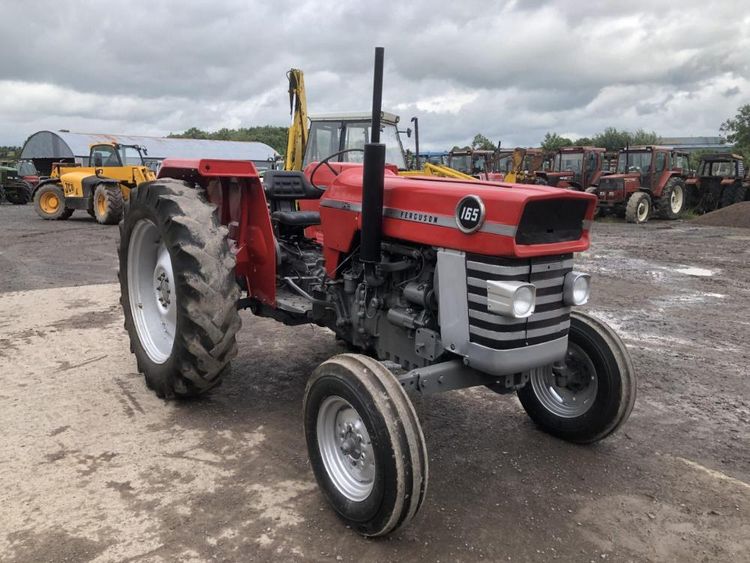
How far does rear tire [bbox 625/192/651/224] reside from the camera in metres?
17.4

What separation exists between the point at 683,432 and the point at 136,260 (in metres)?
3.76

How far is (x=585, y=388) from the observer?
11.4ft

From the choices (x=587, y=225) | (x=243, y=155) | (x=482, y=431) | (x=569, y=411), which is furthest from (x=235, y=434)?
(x=243, y=155)

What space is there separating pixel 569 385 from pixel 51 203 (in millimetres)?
16878

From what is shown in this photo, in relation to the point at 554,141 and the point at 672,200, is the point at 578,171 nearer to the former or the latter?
the point at 672,200

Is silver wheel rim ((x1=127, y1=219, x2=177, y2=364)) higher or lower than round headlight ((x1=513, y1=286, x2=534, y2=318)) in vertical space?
lower

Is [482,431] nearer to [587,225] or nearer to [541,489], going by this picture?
[541,489]

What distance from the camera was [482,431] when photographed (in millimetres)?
3633

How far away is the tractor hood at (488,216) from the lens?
2.59m

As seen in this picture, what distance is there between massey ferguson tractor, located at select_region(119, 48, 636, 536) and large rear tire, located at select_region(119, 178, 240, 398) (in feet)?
0.03

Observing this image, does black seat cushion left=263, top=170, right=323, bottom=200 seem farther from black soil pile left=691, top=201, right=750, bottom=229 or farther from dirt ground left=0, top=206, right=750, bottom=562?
black soil pile left=691, top=201, right=750, bottom=229

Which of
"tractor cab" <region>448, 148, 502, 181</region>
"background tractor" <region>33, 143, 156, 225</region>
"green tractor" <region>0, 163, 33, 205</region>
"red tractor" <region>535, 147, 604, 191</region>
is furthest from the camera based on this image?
"green tractor" <region>0, 163, 33, 205</region>

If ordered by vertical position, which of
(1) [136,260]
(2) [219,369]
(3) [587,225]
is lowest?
(2) [219,369]

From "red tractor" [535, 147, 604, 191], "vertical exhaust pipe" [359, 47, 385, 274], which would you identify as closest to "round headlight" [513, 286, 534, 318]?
"vertical exhaust pipe" [359, 47, 385, 274]
